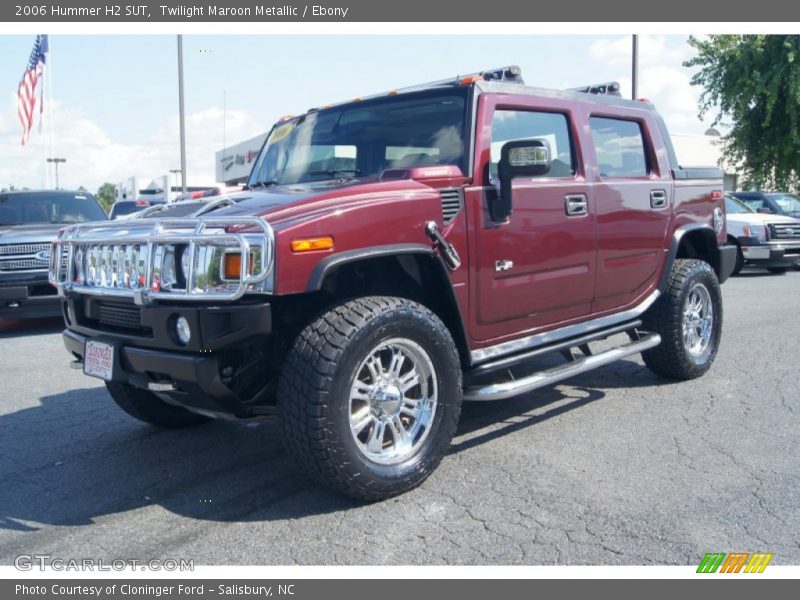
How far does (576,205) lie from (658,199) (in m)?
1.12

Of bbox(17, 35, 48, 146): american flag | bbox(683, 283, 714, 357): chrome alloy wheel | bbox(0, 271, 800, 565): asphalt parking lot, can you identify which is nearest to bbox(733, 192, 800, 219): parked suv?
bbox(683, 283, 714, 357): chrome alloy wheel

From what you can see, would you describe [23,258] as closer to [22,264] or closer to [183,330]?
[22,264]

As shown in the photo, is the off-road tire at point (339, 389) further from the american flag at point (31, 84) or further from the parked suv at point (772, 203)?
the american flag at point (31, 84)

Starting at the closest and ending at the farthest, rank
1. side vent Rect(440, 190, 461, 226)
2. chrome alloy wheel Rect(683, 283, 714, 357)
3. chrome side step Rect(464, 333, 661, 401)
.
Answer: side vent Rect(440, 190, 461, 226), chrome side step Rect(464, 333, 661, 401), chrome alloy wheel Rect(683, 283, 714, 357)

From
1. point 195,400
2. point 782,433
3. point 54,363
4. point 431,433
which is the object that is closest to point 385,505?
point 431,433

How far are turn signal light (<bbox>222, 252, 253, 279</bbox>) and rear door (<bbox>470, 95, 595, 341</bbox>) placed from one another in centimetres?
136

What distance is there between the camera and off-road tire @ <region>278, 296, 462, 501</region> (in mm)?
3393

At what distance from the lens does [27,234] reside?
8680 millimetres

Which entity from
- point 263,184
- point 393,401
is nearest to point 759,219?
point 263,184

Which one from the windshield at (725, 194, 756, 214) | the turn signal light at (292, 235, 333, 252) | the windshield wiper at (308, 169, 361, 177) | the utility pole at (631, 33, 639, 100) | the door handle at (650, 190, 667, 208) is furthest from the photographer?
the utility pole at (631, 33, 639, 100)

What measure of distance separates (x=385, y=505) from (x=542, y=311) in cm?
165

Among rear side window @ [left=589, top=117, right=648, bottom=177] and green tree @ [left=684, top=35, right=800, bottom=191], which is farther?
green tree @ [left=684, top=35, right=800, bottom=191]

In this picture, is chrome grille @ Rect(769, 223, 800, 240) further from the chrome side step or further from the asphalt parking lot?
the chrome side step

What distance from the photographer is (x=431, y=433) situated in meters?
3.90
